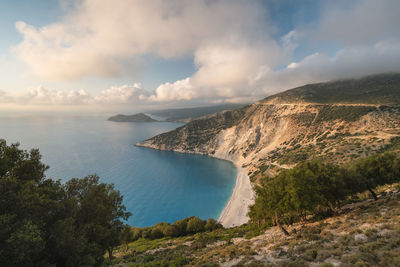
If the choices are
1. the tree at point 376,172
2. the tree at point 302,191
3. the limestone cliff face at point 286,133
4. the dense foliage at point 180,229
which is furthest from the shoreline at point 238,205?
the tree at point 376,172

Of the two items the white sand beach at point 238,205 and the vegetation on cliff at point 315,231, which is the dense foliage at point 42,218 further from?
the white sand beach at point 238,205

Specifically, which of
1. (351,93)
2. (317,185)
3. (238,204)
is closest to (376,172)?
(317,185)

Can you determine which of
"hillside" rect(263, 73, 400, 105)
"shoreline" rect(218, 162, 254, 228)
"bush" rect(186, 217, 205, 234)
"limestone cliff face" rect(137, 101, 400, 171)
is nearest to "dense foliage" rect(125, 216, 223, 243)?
"bush" rect(186, 217, 205, 234)

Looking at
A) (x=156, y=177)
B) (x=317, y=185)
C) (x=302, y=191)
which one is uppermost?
(x=317, y=185)

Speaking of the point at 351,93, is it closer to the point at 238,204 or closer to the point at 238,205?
the point at 238,204

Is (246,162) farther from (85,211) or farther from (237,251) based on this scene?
(85,211)

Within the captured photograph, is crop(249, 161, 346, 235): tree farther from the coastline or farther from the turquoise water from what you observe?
the turquoise water

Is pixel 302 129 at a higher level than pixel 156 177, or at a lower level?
higher

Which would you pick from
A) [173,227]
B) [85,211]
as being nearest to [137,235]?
[173,227]
